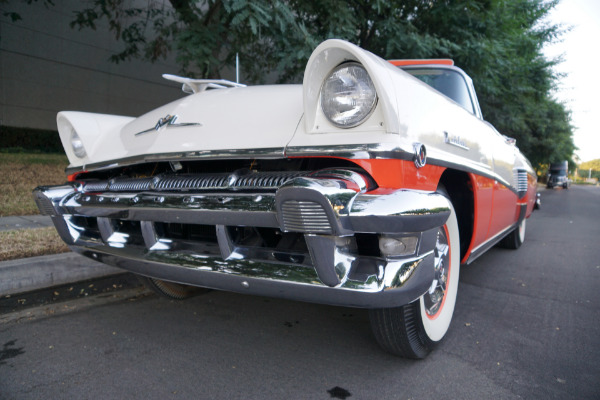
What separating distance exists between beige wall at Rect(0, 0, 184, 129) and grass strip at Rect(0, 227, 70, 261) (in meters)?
7.70

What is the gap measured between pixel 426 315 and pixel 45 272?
8.94 feet

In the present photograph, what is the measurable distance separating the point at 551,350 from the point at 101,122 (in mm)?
2953

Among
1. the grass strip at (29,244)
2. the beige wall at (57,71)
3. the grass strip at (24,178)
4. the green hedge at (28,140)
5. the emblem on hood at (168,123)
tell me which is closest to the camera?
the emblem on hood at (168,123)

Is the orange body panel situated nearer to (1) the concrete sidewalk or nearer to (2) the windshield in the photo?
(2) the windshield

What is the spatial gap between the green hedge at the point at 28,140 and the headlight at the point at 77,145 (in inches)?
329

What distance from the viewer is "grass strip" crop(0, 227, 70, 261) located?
3424 millimetres

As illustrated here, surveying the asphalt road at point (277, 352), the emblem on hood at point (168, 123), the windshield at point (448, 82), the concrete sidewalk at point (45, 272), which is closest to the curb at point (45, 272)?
the concrete sidewalk at point (45, 272)

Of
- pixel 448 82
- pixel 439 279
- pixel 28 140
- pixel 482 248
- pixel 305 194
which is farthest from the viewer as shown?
pixel 28 140

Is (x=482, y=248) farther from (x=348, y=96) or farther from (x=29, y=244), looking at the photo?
(x=29, y=244)

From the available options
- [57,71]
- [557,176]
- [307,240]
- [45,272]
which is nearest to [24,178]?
[57,71]

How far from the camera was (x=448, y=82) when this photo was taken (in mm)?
3168

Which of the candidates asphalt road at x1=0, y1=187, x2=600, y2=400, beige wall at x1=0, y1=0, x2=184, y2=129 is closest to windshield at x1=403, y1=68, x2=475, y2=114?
asphalt road at x1=0, y1=187, x2=600, y2=400

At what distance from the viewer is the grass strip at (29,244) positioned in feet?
11.2

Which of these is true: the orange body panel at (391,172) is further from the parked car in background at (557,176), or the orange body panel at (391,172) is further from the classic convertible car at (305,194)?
the parked car in background at (557,176)
